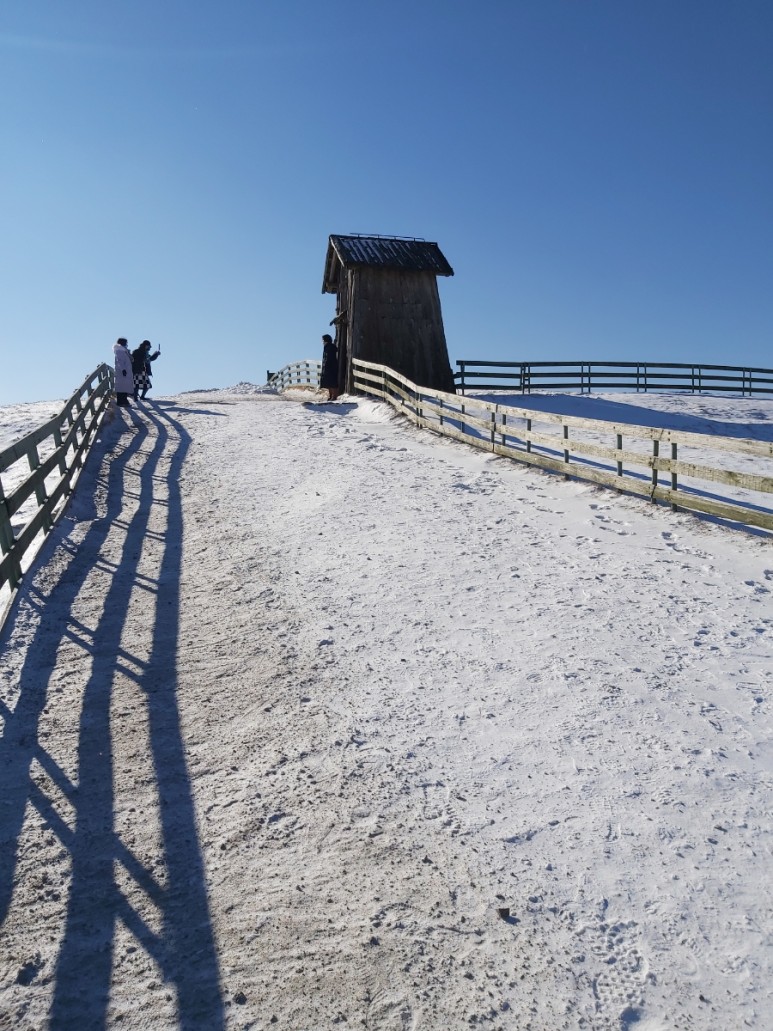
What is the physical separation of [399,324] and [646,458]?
52.6 feet

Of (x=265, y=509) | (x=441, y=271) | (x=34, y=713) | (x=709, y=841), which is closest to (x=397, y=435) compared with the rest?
(x=265, y=509)

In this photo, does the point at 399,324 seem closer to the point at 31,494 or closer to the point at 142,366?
the point at 142,366

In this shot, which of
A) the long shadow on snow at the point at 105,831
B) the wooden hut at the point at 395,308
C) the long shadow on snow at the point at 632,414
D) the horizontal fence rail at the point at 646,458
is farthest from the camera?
the wooden hut at the point at 395,308

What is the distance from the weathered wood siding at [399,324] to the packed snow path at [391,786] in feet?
55.5

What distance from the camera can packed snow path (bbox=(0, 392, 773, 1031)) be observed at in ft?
11.2

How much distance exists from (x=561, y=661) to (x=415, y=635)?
1.28m

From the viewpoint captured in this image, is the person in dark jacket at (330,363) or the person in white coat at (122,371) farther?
the person in dark jacket at (330,363)

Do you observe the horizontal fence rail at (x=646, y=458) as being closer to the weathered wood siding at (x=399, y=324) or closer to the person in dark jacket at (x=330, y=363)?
the weathered wood siding at (x=399, y=324)

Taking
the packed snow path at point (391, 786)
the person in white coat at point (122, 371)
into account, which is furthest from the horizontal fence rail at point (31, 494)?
the person in white coat at point (122, 371)

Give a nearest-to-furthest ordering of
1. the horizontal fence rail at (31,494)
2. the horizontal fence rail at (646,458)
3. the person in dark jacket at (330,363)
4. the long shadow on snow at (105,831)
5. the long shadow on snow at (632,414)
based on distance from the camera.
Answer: the long shadow on snow at (105,831), the horizontal fence rail at (31,494), the horizontal fence rail at (646,458), the long shadow on snow at (632,414), the person in dark jacket at (330,363)

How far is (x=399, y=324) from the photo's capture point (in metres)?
25.3

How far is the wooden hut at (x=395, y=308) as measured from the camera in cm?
2498

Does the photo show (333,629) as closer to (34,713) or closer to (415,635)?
(415,635)

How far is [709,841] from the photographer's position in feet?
13.8
